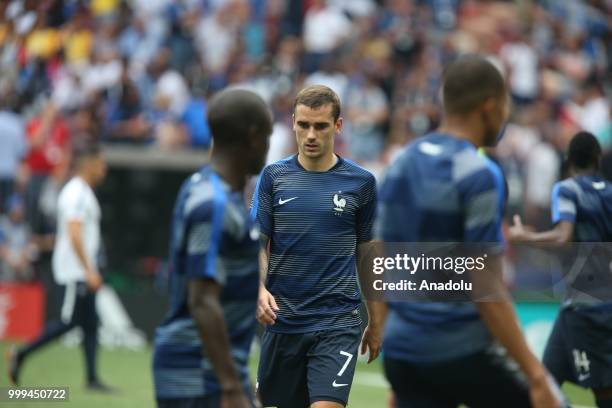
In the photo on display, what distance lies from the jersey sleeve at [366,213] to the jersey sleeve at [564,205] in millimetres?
1451

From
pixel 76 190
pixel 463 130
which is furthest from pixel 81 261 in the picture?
pixel 463 130

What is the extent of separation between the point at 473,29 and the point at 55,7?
26.2 ft

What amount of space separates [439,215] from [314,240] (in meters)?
2.05

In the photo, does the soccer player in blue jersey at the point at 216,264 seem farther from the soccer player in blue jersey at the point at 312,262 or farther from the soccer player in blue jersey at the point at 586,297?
the soccer player in blue jersey at the point at 586,297

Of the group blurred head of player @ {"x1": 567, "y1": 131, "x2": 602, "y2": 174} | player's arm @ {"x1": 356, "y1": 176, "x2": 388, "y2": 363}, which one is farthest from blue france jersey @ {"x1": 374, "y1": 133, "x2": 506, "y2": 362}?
blurred head of player @ {"x1": 567, "y1": 131, "x2": 602, "y2": 174}

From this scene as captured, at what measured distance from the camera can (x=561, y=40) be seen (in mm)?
22594

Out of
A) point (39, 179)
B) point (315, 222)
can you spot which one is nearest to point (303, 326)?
point (315, 222)

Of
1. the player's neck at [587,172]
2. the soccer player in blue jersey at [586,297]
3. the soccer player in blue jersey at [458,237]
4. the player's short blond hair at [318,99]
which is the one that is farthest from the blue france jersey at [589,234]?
the soccer player in blue jersey at [458,237]

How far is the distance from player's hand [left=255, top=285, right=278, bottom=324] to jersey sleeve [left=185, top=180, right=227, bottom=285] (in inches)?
67.1

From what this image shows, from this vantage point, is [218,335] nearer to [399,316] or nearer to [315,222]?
[399,316]

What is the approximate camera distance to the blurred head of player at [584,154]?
8086 millimetres

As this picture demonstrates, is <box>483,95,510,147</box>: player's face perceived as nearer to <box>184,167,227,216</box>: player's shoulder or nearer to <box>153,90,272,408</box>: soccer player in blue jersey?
<box>153,90,272,408</box>: soccer player in blue jersey

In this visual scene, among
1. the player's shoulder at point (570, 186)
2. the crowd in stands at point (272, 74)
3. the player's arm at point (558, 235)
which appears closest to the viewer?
the player's arm at point (558, 235)

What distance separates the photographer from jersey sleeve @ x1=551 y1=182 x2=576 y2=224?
789 cm
